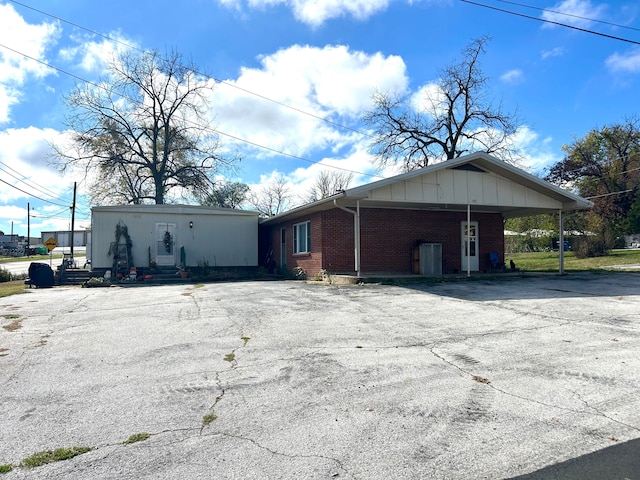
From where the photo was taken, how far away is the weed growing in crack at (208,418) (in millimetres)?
3620

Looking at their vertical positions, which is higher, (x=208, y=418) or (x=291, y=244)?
(x=291, y=244)

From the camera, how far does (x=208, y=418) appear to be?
3711 mm

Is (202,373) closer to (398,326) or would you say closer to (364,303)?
(398,326)

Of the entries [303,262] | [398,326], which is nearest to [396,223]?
[303,262]

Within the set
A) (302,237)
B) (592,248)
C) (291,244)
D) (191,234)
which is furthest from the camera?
(592,248)

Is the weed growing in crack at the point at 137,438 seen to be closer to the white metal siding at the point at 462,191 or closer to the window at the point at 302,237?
the white metal siding at the point at 462,191

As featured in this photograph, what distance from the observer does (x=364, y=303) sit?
9953mm

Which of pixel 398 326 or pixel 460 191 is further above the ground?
pixel 460 191

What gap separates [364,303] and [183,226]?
1268cm

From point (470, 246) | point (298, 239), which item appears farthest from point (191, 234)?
point (470, 246)

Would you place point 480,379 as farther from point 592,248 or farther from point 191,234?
point 592,248

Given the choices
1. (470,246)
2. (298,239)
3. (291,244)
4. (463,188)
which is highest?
(463,188)

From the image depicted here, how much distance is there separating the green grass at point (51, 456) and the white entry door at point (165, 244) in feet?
56.7

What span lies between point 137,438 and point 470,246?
16.0m
